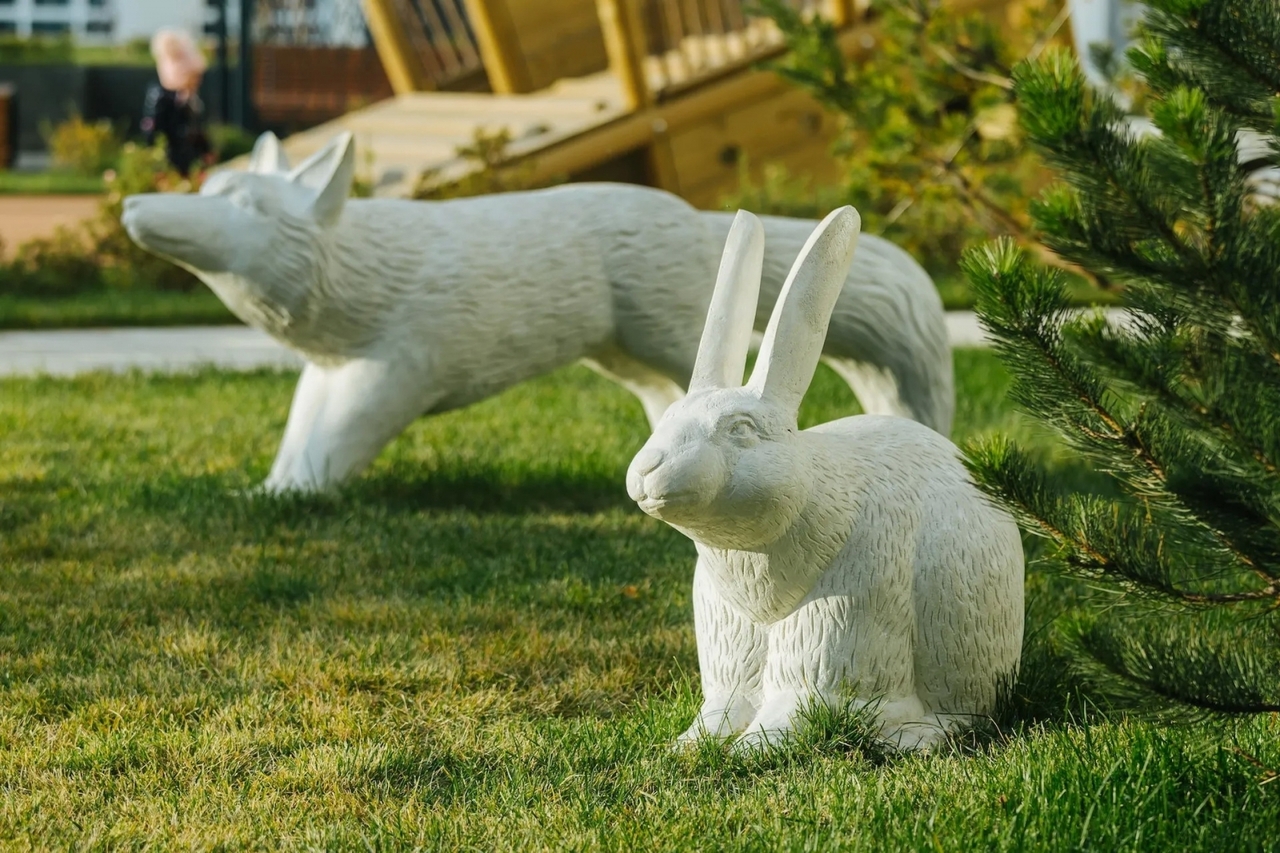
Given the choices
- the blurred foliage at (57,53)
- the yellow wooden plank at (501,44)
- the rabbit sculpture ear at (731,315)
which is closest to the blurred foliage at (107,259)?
the yellow wooden plank at (501,44)

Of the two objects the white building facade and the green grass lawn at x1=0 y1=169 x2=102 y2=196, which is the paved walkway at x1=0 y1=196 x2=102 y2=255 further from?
the white building facade

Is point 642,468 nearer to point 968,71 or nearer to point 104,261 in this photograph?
point 968,71

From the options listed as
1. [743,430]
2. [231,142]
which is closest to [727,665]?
[743,430]

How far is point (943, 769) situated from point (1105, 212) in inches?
43.1

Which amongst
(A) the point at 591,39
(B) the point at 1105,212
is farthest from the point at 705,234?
(A) the point at 591,39

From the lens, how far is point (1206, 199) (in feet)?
7.25

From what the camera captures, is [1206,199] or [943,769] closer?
[1206,199]

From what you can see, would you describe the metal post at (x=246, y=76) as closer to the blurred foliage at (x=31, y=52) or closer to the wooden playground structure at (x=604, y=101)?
the wooden playground structure at (x=604, y=101)

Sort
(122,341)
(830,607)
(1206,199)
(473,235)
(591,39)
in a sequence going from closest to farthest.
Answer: (1206,199)
(830,607)
(473,235)
(122,341)
(591,39)

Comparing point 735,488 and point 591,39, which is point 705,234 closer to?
point 735,488

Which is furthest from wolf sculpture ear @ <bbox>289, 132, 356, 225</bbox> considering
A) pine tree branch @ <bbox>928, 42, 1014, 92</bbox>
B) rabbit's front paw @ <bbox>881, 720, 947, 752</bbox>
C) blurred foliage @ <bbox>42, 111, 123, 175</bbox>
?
blurred foliage @ <bbox>42, 111, 123, 175</bbox>

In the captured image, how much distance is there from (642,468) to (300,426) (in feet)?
9.28

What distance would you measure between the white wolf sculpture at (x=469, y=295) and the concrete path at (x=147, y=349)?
3.01 m

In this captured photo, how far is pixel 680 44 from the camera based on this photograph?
11.2 m
